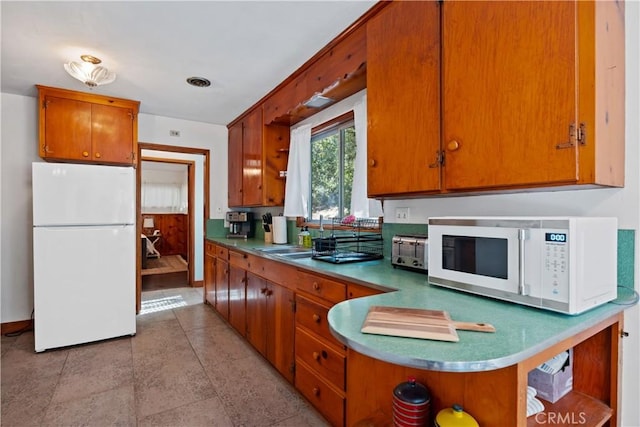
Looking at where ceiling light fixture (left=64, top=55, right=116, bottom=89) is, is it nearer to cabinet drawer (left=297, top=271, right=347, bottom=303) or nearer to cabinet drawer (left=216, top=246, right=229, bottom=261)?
cabinet drawer (left=216, top=246, right=229, bottom=261)

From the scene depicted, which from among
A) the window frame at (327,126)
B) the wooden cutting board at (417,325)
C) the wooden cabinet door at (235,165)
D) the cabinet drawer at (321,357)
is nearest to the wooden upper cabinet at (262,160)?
the wooden cabinet door at (235,165)

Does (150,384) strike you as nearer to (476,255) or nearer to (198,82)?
(476,255)

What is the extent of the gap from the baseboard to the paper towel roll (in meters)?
2.69

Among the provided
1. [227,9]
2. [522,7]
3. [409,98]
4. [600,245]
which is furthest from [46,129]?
[600,245]

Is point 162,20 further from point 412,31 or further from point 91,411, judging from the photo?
point 91,411

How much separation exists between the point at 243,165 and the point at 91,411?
260 cm

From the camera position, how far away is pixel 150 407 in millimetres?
1980

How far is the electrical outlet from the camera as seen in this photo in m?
2.03

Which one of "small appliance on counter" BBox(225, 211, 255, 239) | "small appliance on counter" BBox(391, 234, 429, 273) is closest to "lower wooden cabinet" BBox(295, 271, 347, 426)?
"small appliance on counter" BBox(391, 234, 429, 273)

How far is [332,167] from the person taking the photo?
9.68ft

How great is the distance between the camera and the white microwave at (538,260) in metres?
0.96

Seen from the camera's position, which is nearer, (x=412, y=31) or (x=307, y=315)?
(x=412, y=31)

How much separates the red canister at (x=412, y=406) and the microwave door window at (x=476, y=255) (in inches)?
19.4

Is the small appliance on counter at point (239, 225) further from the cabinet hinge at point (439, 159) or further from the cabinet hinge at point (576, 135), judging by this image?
the cabinet hinge at point (576, 135)
